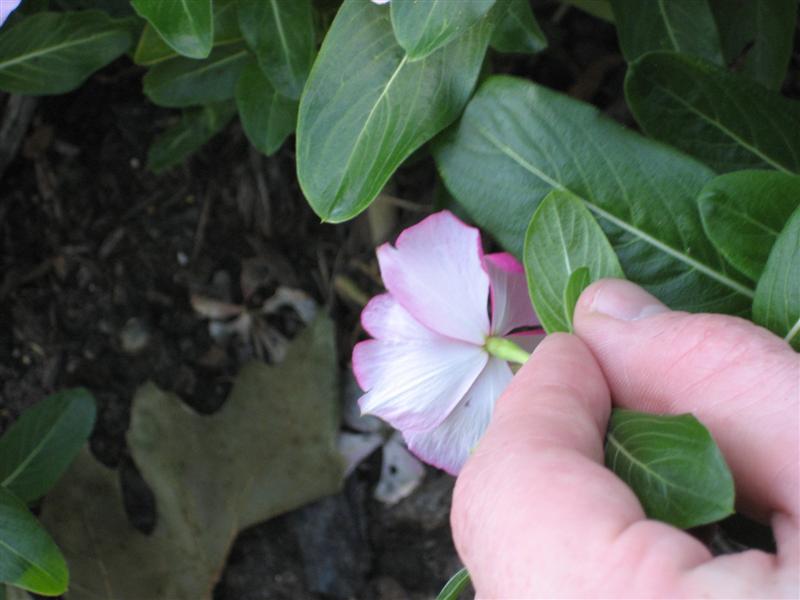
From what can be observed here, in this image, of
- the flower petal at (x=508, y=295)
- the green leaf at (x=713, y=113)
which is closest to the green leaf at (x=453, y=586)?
the flower petal at (x=508, y=295)

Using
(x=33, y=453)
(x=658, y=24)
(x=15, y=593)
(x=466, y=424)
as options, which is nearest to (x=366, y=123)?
(x=466, y=424)

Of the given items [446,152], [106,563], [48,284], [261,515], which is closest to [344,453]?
[261,515]

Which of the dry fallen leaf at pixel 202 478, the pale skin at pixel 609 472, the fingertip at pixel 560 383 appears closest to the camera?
the pale skin at pixel 609 472

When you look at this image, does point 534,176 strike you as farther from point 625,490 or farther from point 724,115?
point 625,490

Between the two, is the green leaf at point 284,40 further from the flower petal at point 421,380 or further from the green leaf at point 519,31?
the flower petal at point 421,380

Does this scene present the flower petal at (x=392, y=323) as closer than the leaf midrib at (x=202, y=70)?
Yes

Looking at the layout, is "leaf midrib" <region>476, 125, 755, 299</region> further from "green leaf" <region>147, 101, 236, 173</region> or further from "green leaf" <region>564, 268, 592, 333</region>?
"green leaf" <region>147, 101, 236, 173</region>

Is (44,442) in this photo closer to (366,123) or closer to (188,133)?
(188,133)

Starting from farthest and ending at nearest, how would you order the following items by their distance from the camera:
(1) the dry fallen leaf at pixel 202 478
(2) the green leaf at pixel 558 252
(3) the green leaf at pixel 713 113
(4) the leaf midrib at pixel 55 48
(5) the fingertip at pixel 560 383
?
1. (1) the dry fallen leaf at pixel 202 478
2. (4) the leaf midrib at pixel 55 48
3. (3) the green leaf at pixel 713 113
4. (2) the green leaf at pixel 558 252
5. (5) the fingertip at pixel 560 383

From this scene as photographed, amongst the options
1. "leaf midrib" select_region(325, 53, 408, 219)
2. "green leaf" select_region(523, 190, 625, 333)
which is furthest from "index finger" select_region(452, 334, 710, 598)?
"leaf midrib" select_region(325, 53, 408, 219)
